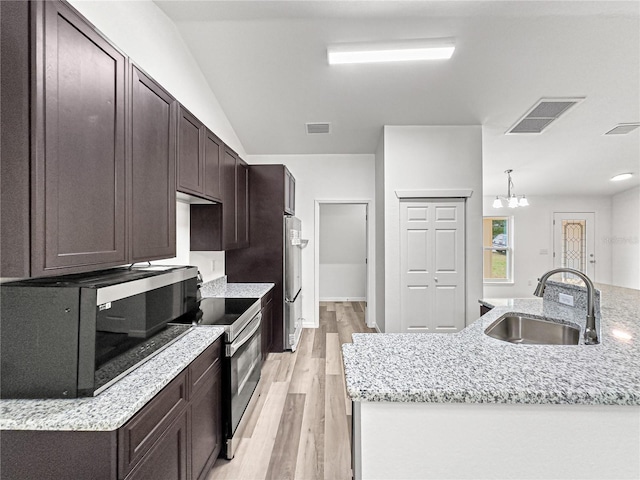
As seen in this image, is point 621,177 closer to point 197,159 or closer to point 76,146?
point 197,159

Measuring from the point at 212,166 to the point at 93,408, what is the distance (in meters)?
1.94

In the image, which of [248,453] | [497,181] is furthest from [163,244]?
[497,181]

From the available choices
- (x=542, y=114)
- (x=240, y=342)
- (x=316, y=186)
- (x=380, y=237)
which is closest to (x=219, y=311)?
(x=240, y=342)

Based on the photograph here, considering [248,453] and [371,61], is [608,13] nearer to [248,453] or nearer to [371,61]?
[371,61]

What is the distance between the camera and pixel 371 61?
9.30 feet

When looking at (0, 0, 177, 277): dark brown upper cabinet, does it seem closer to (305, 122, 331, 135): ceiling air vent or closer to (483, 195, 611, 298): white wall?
(305, 122, 331, 135): ceiling air vent

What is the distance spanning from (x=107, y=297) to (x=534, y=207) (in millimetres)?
8290

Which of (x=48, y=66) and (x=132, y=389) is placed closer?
(x=48, y=66)

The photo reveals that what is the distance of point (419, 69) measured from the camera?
303 cm

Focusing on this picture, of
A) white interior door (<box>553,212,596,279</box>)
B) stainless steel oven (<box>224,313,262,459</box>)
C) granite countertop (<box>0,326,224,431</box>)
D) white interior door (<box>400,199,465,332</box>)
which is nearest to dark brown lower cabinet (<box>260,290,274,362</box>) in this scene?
stainless steel oven (<box>224,313,262,459</box>)

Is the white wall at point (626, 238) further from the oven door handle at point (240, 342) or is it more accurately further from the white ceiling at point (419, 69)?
the oven door handle at point (240, 342)

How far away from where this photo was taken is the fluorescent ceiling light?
2672 millimetres

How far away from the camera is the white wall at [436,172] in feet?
12.7

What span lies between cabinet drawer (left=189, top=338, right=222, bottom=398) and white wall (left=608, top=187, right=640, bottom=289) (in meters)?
8.68
